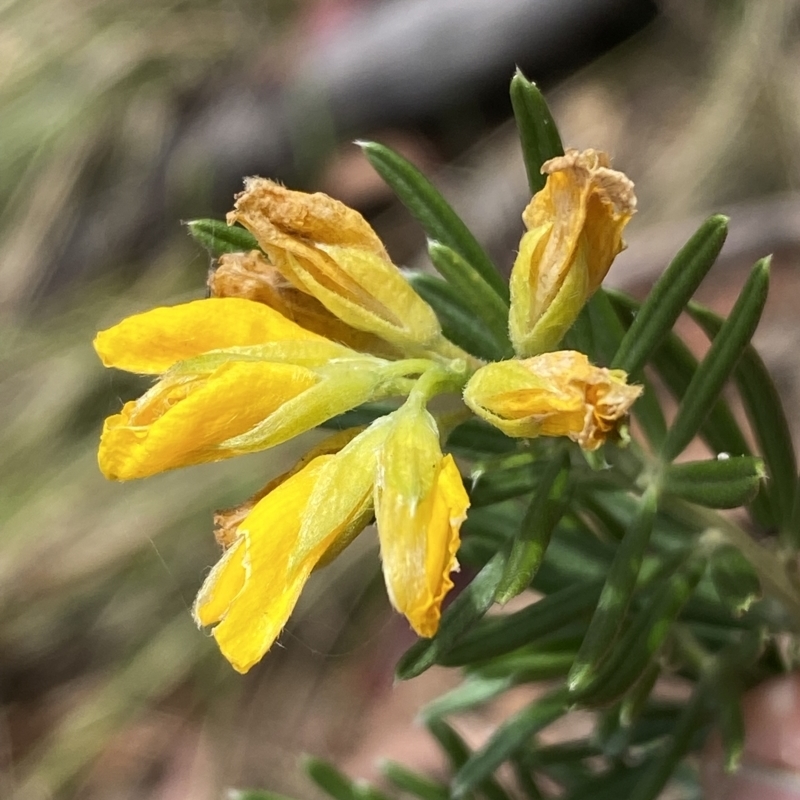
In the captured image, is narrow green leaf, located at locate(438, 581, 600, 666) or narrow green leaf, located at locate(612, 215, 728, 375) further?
narrow green leaf, located at locate(438, 581, 600, 666)

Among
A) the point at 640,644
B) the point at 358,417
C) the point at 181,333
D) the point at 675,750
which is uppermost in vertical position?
the point at 181,333

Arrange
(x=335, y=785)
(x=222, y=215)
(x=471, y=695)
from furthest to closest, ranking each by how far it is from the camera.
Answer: (x=222, y=215), (x=335, y=785), (x=471, y=695)

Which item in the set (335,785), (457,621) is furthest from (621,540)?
(335,785)

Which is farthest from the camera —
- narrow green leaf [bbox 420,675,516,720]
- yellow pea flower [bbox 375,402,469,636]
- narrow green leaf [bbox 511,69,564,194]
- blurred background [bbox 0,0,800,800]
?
blurred background [bbox 0,0,800,800]

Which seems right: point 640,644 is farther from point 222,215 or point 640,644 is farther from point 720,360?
point 222,215

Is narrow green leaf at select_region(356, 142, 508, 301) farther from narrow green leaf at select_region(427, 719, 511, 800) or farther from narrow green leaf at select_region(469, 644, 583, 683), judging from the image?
narrow green leaf at select_region(427, 719, 511, 800)

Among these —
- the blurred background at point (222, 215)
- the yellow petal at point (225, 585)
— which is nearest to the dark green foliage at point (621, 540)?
the yellow petal at point (225, 585)

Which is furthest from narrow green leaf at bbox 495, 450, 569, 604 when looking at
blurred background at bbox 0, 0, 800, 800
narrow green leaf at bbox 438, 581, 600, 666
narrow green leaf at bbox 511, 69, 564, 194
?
blurred background at bbox 0, 0, 800, 800

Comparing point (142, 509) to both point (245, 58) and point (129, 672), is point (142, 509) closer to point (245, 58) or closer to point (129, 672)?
point (129, 672)
